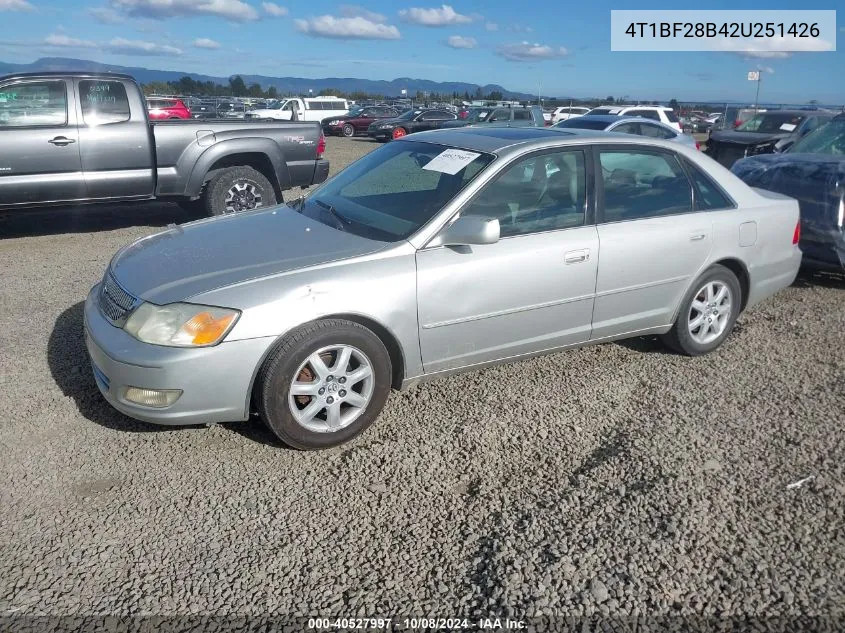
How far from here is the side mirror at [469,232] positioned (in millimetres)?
3449

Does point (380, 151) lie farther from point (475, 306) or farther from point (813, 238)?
point (813, 238)

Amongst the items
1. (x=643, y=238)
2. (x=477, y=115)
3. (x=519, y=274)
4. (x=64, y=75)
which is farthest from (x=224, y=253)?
(x=477, y=115)

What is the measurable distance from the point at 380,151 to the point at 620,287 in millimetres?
1853

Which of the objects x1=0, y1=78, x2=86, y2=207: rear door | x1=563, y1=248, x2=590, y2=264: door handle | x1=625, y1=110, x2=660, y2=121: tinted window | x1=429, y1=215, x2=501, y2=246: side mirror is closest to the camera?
x1=429, y1=215, x2=501, y2=246: side mirror

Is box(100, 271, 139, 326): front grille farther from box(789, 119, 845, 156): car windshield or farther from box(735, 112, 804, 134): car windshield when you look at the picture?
box(735, 112, 804, 134): car windshield

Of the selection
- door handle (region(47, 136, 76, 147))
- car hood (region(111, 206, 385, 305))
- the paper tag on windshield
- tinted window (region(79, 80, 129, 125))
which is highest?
tinted window (region(79, 80, 129, 125))

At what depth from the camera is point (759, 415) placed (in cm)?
386

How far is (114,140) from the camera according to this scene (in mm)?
7641

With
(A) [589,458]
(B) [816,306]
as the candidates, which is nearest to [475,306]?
(A) [589,458]

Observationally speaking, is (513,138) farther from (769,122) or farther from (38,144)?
(769,122)

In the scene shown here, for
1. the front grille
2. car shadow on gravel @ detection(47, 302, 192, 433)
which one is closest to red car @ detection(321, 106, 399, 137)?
car shadow on gravel @ detection(47, 302, 192, 433)

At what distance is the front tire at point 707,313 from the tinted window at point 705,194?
0.40 metres

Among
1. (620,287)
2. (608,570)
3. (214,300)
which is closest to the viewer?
(608,570)

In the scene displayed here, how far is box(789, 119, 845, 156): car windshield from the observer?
7.41 meters
